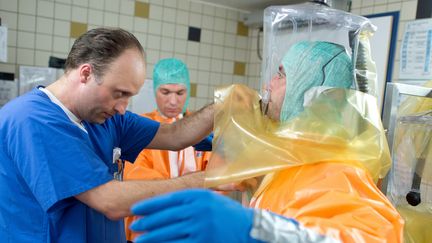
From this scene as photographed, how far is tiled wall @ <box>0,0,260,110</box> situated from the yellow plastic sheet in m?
1.95

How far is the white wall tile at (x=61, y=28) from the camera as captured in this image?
2342 millimetres

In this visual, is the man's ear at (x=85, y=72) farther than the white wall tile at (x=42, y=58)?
No

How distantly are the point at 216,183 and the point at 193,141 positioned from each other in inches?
22.9

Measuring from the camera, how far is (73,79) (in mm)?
1031

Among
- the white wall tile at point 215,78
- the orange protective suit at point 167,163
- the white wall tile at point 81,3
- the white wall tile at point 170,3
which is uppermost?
the white wall tile at point 170,3

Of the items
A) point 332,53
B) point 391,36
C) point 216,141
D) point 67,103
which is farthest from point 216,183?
point 391,36

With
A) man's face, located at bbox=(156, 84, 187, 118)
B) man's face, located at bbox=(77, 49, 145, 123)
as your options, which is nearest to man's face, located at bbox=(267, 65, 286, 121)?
man's face, located at bbox=(77, 49, 145, 123)

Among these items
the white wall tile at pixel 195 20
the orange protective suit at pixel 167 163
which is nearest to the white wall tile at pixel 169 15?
the white wall tile at pixel 195 20

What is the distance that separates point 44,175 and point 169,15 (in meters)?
2.01

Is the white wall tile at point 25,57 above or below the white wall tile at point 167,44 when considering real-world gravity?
below

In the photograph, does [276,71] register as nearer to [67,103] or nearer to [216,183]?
[216,183]

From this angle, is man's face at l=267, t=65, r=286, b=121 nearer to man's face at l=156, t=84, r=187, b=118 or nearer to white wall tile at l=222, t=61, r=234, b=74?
man's face at l=156, t=84, r=187, b=118

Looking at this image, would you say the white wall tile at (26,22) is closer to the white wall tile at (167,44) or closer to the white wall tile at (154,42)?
the white wall tile at (154,42)

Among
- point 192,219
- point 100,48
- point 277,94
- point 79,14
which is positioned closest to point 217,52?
point 79,14
